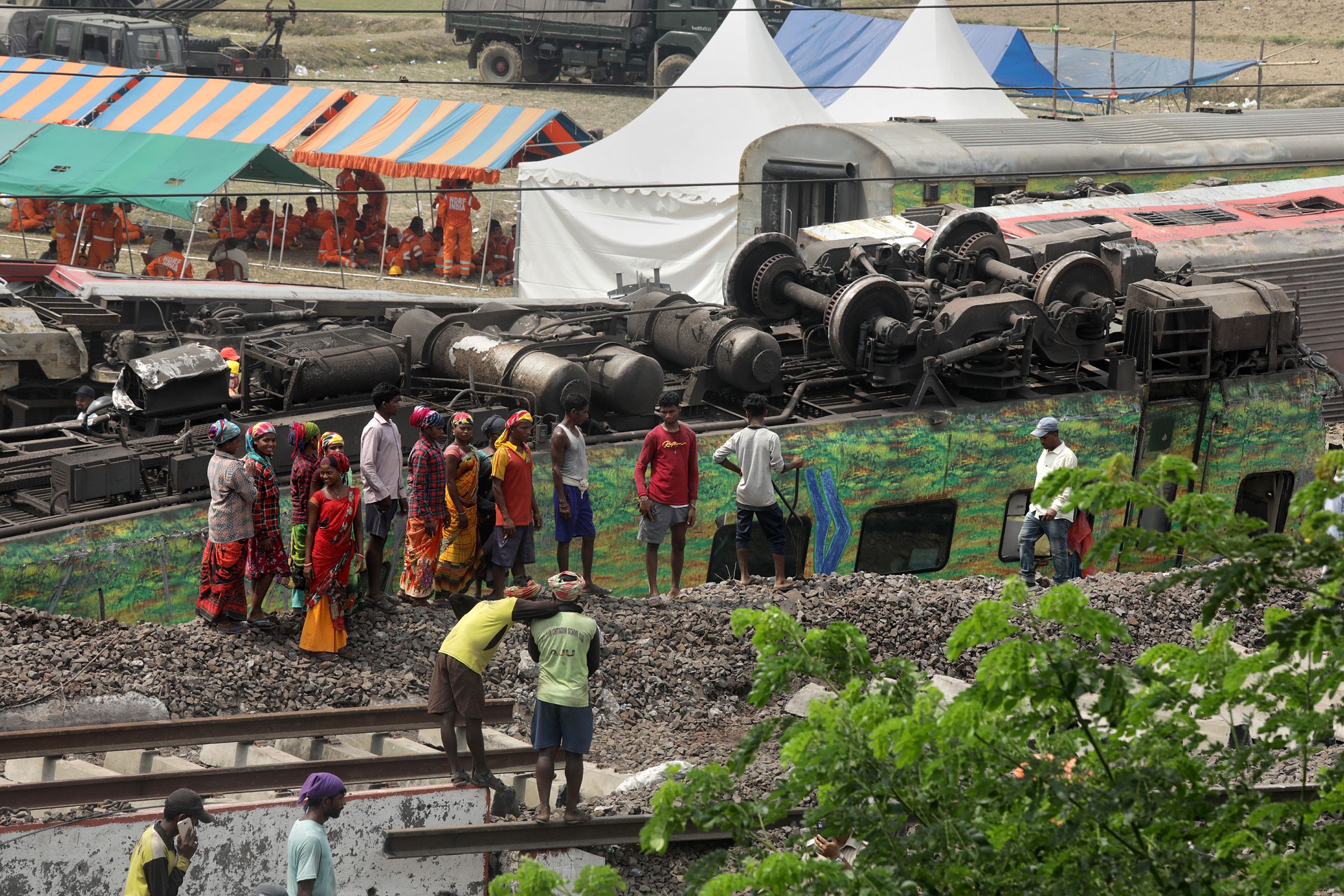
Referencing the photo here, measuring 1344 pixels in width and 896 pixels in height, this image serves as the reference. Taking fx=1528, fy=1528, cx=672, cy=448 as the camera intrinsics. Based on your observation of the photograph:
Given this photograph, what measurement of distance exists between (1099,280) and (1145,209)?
4.06 metres

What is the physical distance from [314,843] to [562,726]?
1492mm

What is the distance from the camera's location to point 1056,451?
38.1ft

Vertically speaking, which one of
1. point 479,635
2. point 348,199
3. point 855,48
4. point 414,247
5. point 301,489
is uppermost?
point 855,48

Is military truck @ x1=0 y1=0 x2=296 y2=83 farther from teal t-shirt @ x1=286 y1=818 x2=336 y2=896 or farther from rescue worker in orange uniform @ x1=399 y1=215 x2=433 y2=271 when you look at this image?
teal t-shirt @ x1=286 y1=818 x2=336 y2=896

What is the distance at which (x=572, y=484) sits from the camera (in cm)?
1099

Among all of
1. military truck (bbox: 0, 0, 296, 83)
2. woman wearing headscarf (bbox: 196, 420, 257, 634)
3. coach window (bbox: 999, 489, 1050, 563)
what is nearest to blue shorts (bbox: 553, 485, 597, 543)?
woman wearing headscarf (bbox: 196, 420, 257, 634)

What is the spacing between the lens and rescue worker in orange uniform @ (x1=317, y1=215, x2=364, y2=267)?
94.0ft

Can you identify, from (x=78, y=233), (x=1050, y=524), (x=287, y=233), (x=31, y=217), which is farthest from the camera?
(x=31, y=217)

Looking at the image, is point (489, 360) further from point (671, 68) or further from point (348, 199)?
point (671, 68)

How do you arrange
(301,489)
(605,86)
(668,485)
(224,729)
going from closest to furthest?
(224,729), (301,489), (668,485), (605,86)

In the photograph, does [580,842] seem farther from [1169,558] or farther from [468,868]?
[1169,558]

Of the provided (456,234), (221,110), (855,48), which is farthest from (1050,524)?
(855,48)

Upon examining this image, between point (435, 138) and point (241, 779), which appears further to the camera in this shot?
point (435, 138)

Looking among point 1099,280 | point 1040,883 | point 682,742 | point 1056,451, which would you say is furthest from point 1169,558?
point 1040,883
